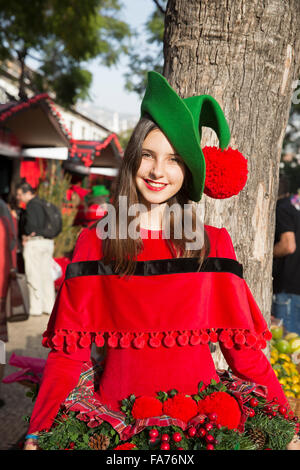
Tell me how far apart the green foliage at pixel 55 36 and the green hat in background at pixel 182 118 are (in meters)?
7.98

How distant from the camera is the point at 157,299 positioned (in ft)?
5.18

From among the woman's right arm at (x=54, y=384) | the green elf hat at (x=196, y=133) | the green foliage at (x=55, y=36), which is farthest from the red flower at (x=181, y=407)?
the green foliage at (x=55, y=36)

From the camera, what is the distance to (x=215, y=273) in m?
1.64

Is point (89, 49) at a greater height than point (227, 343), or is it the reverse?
point (89, 49)

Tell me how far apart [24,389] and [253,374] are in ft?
11.3

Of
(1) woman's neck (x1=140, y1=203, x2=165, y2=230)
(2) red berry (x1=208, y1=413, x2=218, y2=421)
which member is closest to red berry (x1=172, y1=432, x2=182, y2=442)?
(2) red berry (x1=208, y1=413, x2=218, y2=421)

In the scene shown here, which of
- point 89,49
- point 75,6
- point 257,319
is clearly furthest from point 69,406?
point 89,49

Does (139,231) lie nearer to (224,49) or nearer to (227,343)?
(227,343)

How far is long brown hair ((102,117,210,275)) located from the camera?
1.63 m

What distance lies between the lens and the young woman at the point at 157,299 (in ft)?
5.14

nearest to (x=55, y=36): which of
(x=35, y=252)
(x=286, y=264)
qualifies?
(x=35, y=252)

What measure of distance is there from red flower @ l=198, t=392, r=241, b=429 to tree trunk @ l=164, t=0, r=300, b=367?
0.92 meters
